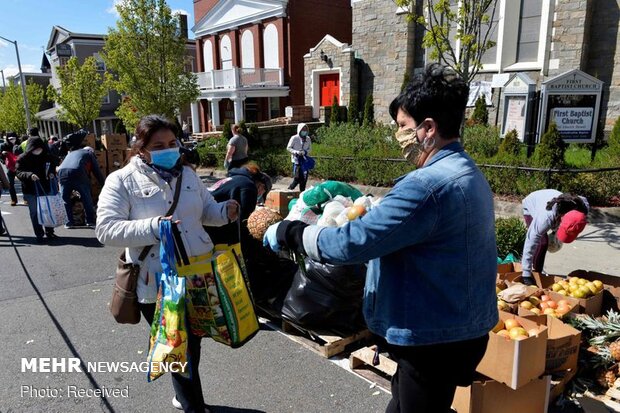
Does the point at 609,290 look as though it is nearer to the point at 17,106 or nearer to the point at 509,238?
the point at 509,238

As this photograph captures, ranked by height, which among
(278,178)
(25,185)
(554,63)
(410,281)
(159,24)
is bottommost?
(278,178)

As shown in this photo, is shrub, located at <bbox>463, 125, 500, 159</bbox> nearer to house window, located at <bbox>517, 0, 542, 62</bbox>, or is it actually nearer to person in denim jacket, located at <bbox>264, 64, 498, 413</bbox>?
house window, located at <bbox>517, 0, 542, 62</bbox>

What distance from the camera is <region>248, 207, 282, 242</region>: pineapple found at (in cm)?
457

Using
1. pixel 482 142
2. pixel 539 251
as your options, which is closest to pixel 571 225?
pixel 539 251

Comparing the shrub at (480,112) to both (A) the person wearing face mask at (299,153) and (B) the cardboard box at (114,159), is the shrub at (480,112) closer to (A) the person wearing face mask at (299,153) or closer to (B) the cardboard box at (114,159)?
(A) the person wearing face mask at (299,153)

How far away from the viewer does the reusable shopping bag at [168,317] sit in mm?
2348

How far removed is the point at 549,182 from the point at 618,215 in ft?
3.85

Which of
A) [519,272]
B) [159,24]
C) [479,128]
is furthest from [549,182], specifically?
[159,24]

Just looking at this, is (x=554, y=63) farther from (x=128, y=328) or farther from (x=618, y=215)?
(x=128, y=328)

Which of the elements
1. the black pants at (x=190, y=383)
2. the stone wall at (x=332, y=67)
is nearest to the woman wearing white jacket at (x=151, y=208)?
the black pants at (x=190, y=383)

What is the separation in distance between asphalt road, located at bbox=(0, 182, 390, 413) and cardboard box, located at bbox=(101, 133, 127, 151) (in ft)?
18.5

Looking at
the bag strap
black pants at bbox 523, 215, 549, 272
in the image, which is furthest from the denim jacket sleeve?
black pants at bbox 523, 215, 549, 272

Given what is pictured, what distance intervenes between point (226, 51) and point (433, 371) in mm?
28380

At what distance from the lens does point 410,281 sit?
1789 millimetres
